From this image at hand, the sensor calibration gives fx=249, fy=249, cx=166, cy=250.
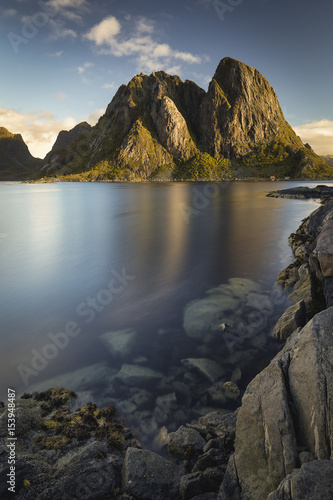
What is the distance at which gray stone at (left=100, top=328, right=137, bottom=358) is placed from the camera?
11227mm

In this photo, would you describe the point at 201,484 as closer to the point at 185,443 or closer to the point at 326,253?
the point at 185,443

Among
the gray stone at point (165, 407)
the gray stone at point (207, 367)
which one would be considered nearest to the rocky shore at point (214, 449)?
the gray stone at point (165, 407)

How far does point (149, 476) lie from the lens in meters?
5.75

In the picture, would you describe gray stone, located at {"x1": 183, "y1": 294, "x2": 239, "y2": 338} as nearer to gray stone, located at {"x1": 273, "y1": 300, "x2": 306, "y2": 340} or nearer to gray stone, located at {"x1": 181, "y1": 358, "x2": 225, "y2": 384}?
gray stone, located at {"x1": 181, "y1": 358, "x2": 225, "y2": 384}

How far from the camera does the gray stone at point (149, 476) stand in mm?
5492

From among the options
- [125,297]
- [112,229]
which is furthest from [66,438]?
[112,229]

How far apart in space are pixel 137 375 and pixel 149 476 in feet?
13.6

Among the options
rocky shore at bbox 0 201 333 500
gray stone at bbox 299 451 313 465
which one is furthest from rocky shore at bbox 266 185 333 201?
gray stone at bbox 299 451 313 465

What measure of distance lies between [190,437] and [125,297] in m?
10.2

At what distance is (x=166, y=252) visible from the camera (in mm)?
26438

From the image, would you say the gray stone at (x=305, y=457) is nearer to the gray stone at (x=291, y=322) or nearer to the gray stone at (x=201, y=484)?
the gray stone at (x=201, y=484)

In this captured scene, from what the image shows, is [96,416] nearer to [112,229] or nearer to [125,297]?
[125,297]

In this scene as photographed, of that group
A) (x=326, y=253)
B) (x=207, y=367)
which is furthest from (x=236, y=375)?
(x=326, y=253)

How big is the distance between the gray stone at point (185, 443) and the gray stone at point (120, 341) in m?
4.52
